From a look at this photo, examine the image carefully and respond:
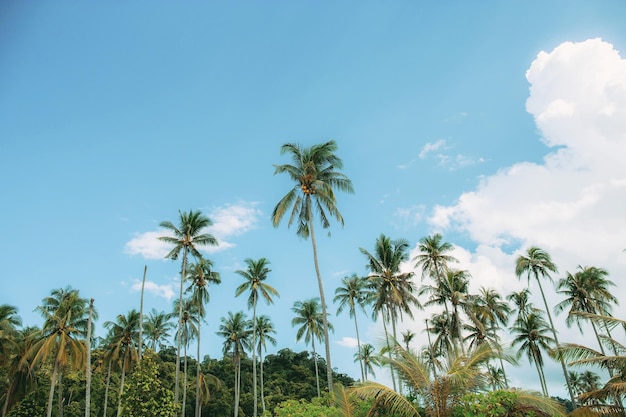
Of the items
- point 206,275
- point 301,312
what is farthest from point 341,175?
point 301,312

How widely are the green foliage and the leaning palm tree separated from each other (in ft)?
46.4

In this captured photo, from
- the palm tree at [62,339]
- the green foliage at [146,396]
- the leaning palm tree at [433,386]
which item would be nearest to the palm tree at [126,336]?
the palm tree at [62,339]

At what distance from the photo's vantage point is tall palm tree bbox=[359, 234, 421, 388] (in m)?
31.7

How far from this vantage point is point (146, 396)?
22.6m

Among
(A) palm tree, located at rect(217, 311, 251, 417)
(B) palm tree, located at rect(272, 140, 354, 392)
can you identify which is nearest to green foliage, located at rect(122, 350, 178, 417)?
(B) palm tree, located at rect(272, 140, 354, 392)

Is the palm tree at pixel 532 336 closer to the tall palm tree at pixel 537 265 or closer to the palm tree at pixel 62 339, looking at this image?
the tall palm tree at pixel 537 265

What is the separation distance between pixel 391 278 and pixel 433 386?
18829 mm

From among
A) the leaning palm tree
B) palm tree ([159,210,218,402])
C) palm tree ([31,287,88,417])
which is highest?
palm tree ([159,210,218,402])

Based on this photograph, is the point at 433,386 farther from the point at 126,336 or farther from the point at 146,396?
the point at 126,336

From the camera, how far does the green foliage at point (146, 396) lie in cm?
2222

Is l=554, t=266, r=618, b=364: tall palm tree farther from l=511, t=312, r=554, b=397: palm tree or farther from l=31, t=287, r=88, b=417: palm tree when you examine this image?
l=31, t=287, r=88, b=417: palm tree

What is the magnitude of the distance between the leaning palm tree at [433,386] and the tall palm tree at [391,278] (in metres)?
17.6

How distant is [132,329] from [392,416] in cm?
3384

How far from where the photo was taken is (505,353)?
40.4 feet
